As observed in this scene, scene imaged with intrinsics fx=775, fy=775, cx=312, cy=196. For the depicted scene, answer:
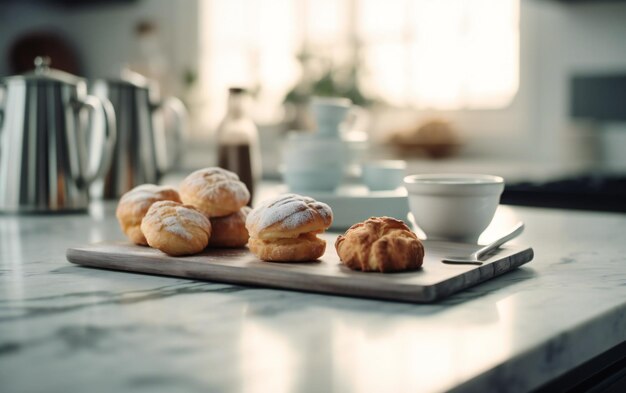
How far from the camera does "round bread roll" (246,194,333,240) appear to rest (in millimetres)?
777

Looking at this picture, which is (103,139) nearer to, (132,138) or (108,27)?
(132,138)

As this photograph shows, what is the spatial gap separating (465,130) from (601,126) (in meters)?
0.66

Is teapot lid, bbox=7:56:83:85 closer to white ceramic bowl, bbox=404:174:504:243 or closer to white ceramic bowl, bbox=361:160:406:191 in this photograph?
white ceramic bowl, bbox=361:160:406:191

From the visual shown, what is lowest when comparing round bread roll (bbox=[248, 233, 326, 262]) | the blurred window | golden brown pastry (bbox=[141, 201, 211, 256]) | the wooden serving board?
the wooden serving board

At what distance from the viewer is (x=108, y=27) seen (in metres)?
5.26

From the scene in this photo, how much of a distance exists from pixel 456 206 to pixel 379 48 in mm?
3262

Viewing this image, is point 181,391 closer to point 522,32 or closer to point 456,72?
point 522,32

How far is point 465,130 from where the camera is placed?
373 centimetres

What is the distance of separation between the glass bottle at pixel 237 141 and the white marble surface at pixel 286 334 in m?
0.68

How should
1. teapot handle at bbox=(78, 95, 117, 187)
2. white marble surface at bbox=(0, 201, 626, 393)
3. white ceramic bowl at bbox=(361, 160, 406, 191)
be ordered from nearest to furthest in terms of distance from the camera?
1. white marble surface at bbox=(0, 201, 626, 393)
2. white ceramic bowl at bbox=(361, 160, 406, 191)
3. teapot handle at bbox=(78, 95, 117, 187)

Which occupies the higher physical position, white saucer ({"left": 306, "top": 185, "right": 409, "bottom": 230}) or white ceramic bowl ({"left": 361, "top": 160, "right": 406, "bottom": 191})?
white ceramic bowl ({"left": 361, "top": 160, "right": 406, "bottom": 191})

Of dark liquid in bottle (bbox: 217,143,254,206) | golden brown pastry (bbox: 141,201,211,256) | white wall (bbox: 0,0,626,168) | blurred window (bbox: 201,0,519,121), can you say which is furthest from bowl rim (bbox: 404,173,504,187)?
blurred window (bbox: 201,0,519,121)

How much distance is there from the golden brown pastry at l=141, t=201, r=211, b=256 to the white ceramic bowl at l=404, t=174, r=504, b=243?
284 millimetres

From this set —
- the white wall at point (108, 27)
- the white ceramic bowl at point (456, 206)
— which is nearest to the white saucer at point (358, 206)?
the white ceramic bowl at point (456, 206)
